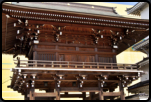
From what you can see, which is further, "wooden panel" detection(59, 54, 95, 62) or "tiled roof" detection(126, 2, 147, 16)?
"tiled roof" detection(126, 2, 147, 16)

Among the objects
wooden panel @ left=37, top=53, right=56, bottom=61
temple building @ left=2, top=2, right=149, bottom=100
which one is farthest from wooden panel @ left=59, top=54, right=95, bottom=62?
wooden panel @ left=37, top=53, right=56, bottom=61

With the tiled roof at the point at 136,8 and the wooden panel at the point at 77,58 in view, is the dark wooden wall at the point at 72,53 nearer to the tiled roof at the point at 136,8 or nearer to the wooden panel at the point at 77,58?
the wooden panel at the point at 77,58

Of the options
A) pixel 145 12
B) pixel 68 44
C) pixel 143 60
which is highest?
pixel 145 12

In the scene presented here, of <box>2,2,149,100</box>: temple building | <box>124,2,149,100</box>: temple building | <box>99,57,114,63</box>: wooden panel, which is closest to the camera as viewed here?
<box>2,2,149,100</box>: temple building

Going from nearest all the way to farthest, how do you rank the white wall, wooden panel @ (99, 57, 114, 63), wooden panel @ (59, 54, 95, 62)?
wooden panel @ (59, 54, 95, 62)
wooden panel @ (99, 57, 114, 63)
the white wall

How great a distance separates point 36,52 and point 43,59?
562mm

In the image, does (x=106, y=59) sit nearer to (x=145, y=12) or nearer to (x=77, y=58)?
(x=77, y=58)

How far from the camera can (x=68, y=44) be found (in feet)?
37.7

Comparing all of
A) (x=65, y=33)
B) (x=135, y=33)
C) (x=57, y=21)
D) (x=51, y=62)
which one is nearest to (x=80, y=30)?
(x=65, y=33)

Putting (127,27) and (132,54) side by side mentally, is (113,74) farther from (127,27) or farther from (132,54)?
(132,54)

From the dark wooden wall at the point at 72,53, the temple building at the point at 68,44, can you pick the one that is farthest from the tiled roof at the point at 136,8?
the dark wooden wall at the point at 72,53

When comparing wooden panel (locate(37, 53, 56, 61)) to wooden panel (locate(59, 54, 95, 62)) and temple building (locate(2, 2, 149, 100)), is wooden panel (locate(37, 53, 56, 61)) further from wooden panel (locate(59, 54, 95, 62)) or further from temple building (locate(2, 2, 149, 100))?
wooden panel (locate(59, 54, 95, 62))

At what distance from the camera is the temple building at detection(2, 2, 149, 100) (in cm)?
980

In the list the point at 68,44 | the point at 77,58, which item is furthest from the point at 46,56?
the point at 77,58
